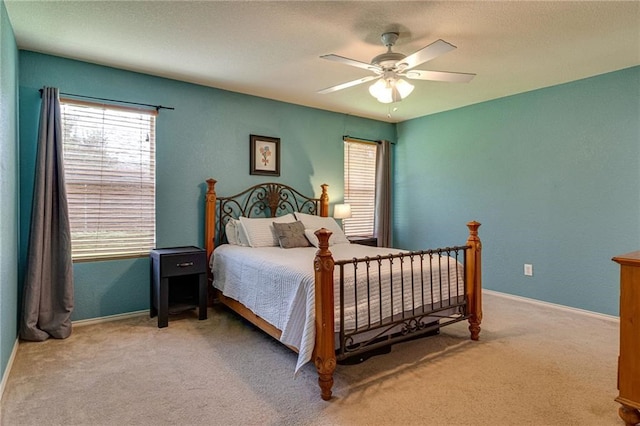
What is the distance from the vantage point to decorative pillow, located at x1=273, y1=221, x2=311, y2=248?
3.80 m

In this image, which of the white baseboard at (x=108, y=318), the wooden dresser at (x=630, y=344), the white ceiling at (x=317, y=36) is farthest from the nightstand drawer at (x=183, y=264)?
the wooden dresser at (x=630, y=344)

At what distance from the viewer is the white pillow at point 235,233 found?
3.89m

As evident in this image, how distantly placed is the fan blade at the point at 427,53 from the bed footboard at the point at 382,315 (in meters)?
1.29

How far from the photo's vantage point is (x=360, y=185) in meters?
5.52

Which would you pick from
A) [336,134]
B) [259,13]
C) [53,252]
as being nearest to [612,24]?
[259,13]

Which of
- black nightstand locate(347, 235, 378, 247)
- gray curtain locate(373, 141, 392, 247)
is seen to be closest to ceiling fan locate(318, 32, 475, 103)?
black nightstand locate(347, 235, 378, 247)

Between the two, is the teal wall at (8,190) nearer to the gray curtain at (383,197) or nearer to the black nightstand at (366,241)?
the black nightstand at (366,241)

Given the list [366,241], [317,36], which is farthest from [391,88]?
[366,241]

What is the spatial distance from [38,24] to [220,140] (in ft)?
6.11

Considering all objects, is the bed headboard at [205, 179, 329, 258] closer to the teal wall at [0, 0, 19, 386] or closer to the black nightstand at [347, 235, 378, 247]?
the black nightstand at [347, 235, 378, 247]

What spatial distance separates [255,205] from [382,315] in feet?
7.97

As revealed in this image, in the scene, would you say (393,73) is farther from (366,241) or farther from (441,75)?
(366,241)

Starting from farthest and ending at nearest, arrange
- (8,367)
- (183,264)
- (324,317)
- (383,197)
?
(383,197), (183,264), (8,367), (324,317)

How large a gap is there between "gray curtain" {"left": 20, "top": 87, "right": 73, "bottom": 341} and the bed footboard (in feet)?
7.70
